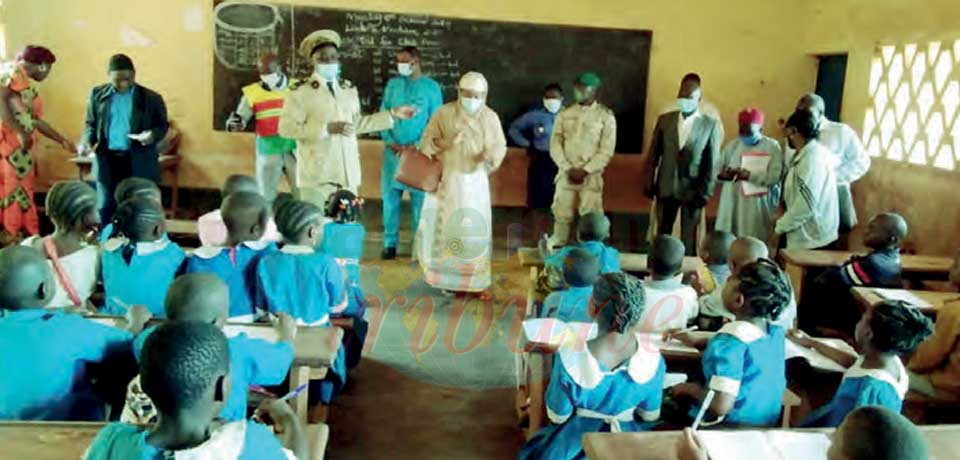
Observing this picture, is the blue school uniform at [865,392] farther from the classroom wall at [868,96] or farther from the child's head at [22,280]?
the classroom wall at [868,96]

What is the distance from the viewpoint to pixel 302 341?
2.38m

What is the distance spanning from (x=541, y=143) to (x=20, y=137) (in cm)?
366

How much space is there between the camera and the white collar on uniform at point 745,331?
2.17 m

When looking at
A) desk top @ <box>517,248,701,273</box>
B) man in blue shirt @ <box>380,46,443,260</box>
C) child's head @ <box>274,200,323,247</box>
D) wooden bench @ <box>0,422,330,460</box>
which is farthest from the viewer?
man in blue shirt @ <box>380,46,443,260</box>

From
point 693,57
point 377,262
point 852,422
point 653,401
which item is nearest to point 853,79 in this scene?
point 693,57

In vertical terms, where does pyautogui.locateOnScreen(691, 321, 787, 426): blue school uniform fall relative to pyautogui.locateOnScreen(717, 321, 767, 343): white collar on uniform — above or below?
below

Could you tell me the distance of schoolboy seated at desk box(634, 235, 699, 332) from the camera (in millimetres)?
2881

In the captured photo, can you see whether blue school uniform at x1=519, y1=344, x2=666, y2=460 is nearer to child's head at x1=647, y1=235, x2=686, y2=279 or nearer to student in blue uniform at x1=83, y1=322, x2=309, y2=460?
child's head at x1=647, y1=235, x2=686, y2=279

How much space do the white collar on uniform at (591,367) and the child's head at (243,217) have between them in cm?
133

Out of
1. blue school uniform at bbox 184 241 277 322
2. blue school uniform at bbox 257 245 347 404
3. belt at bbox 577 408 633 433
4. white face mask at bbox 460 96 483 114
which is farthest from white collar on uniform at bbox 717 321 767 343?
white face mask at bbox 460 96 483 114

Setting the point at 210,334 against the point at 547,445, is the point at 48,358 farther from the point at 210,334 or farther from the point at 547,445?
the point at 547,445

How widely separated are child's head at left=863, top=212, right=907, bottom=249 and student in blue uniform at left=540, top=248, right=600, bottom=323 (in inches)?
55.5

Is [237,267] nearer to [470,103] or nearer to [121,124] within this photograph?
[470,103]

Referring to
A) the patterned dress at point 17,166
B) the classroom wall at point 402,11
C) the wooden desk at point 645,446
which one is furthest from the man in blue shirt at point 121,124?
the wooden desk at point 645,446
